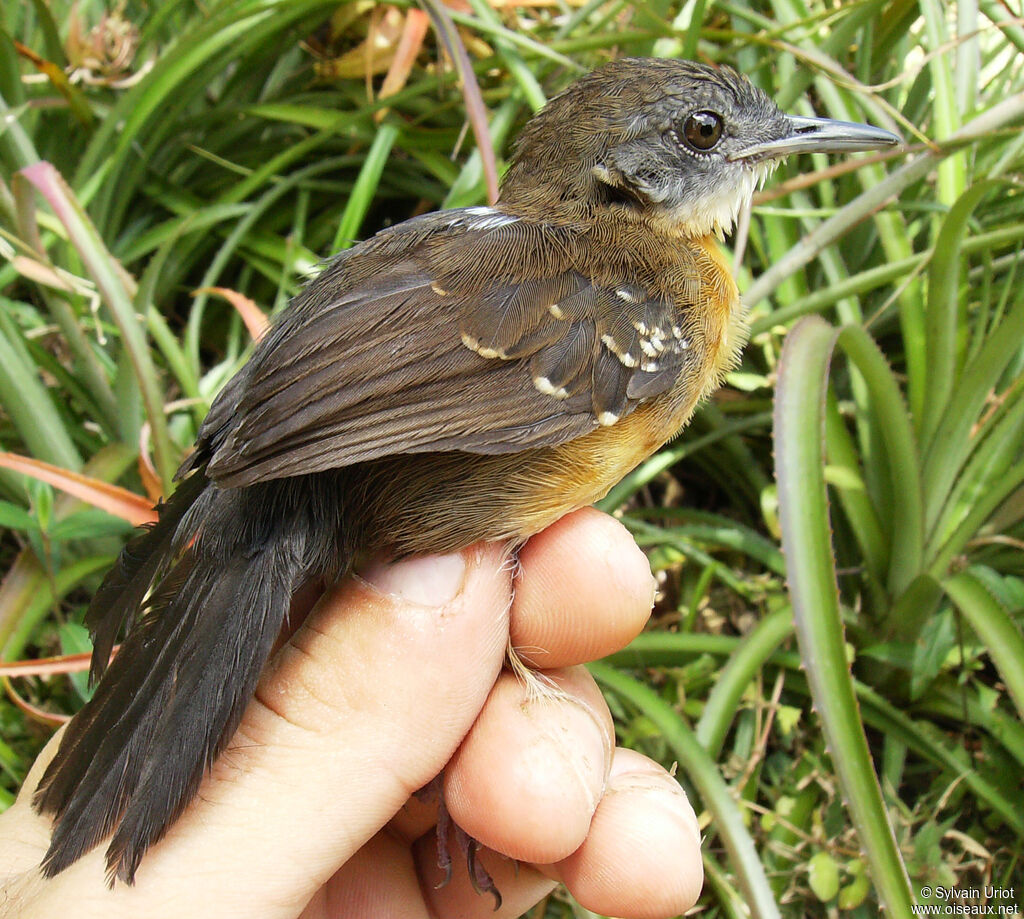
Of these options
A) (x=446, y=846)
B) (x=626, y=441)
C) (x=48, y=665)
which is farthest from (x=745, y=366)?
(x=48, y=665)

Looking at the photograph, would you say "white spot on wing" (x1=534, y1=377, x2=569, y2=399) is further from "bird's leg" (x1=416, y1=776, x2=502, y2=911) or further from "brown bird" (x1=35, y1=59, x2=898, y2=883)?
"bird's leg" (x1=416, y1=776, x2=502, y2=911)

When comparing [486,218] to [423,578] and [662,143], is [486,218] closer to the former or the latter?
[662,143]

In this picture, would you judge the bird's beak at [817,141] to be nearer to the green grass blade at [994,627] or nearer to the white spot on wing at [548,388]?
the white spot on wing at [548,388]

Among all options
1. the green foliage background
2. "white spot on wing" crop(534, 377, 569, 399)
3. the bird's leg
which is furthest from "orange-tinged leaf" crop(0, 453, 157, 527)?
"white spot on wing" crop(534, 377, 569, 399)

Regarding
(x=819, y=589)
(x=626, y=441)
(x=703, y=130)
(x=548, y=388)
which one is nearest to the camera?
(x=548, y=388)

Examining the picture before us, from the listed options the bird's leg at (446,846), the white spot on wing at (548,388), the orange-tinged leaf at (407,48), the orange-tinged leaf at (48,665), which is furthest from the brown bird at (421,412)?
the orange-tinged leaf at (407,48)
